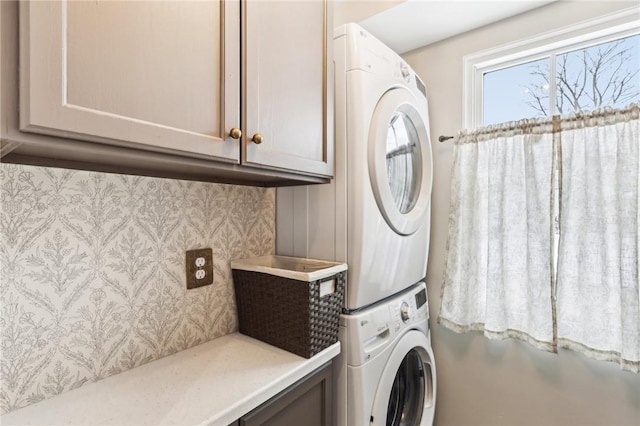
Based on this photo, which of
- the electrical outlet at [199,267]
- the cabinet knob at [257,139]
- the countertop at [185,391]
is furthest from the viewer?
the electrical outlet at [199,267]

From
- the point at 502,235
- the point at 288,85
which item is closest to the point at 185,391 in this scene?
the point at 288,85

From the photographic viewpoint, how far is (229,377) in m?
0.91

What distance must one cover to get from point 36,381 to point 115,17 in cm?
89

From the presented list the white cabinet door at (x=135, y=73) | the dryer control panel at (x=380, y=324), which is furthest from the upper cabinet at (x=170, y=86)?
the dryer control panel at (x=380, y=324)

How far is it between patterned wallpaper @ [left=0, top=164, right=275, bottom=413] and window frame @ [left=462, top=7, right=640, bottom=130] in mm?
1406

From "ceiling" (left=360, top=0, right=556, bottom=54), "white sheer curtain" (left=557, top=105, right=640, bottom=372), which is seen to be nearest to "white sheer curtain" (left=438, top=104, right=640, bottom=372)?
"white sheer curtain" (left=557, top=105, right=640, bottom=372)

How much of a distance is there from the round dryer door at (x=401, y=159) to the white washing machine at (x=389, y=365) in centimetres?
37

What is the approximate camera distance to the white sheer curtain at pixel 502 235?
1.46 meters

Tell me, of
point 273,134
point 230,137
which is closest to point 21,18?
point 230,137

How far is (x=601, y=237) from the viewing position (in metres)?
1.31

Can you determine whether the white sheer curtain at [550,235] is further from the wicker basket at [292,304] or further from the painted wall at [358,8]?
the wicker basket at [292,304]

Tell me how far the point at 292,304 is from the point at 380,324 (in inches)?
16.1

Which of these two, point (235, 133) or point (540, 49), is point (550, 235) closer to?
point (540, 49)

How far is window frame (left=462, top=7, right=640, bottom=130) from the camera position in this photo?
54.6 inches
